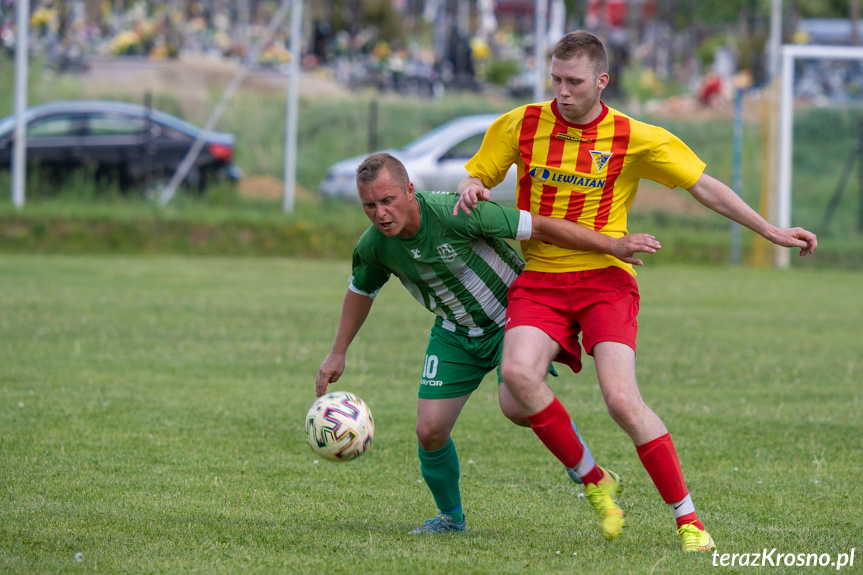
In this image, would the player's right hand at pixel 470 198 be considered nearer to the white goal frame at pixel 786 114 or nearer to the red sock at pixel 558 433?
the red sock at pixel 558 433

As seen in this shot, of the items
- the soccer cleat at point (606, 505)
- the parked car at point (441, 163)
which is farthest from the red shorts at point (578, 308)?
the parked car at point (441, 163)

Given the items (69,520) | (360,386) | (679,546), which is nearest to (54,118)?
(360,386)

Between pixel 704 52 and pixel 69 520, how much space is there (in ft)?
152

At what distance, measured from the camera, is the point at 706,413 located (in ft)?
25.4

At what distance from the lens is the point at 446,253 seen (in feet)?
16.2

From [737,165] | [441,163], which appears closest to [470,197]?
[441,163]

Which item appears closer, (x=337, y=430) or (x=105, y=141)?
(x=337, y=430)

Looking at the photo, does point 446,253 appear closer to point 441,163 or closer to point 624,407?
point 624,407

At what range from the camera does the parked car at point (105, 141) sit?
2102 centimetres

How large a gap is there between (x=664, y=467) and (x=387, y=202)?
162 centimetres

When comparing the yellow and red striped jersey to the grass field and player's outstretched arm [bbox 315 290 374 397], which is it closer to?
player's outstretched arm [bbox 315 290 374 397]

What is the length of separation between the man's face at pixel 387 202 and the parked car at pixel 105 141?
17101mm

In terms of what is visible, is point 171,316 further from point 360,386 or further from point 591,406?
point 591,406

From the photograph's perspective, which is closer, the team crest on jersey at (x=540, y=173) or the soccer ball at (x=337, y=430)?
the soccer ball at (x=337, y=430)
